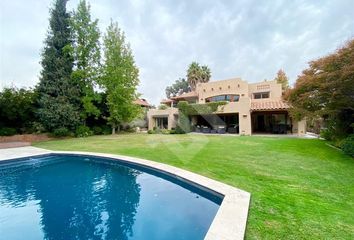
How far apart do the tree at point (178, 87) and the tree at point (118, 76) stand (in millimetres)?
36213

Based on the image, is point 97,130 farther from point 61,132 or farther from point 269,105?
point 269,105

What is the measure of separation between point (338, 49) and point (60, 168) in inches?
656

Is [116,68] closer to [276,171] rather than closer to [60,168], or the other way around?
[60,168]

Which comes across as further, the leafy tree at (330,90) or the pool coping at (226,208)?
the leafy tree at (330,90)

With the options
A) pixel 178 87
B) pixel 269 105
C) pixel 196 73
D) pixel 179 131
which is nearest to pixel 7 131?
pixel 179 131

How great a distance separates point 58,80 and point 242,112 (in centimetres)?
2341

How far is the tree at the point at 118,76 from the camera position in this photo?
1089 inches

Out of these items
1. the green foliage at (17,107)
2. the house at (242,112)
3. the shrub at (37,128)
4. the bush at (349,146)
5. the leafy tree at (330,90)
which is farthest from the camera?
the house at (242,112)

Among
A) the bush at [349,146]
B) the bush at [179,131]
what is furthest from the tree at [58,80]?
the bush at [349,146]

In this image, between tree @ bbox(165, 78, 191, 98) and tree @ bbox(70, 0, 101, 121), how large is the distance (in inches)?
1527

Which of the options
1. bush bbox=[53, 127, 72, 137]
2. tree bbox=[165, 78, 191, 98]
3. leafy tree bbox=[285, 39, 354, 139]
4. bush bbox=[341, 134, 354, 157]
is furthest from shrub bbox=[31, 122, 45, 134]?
tree bbox=[165, 78, 191, 98]

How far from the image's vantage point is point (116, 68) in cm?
2783

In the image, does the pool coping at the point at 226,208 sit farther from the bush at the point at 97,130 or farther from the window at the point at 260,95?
the window at the point at 260,95

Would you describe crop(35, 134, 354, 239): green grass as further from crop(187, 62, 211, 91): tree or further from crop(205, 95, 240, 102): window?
crop(187, 62, 211, 91): tree
